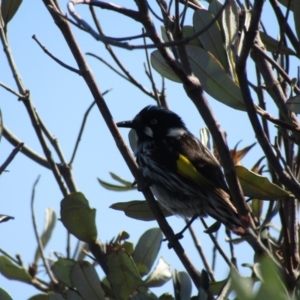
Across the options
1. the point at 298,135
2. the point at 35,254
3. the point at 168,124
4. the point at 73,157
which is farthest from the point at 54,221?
the point at 298,135

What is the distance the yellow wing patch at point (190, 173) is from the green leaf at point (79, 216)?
4.49ft

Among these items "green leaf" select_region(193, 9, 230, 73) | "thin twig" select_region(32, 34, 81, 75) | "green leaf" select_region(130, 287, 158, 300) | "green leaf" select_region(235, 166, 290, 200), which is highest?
"green leaf" select_region(193, 9, 230, 73)

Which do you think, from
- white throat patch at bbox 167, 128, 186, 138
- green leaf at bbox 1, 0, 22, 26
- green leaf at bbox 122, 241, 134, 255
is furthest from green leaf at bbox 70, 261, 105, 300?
white throat patch at bbox 167, 128, 186, 138

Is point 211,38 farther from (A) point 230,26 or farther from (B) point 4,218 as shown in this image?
(B) point 4,218

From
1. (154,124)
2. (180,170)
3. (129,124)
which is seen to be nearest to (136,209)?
(180,170)

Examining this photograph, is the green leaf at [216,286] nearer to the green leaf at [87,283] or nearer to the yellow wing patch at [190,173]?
the green leaf at [87,283]

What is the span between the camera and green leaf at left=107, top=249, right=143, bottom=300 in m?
2.96

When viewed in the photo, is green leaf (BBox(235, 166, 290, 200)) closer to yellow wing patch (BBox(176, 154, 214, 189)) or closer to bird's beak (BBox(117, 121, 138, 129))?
yellow wing patch (BBox(176, 154, 214, 189))

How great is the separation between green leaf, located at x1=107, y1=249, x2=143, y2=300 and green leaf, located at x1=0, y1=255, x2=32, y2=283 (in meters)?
0.76

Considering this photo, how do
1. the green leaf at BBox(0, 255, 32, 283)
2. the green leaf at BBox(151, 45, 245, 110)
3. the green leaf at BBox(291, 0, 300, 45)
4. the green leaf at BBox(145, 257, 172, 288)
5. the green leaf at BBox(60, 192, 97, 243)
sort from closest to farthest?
the green leaf at BBox(151, 45, 245, 110)
the green leaf at BBox(291, 0, 300, 45)
the green leaf at BBox(60, 192, 97, 243)
the green leaf at BBox(145, 257, 172, 288)
the green leaf at BBox(0, 255, 32, 283)

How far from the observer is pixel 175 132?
5.42 metres

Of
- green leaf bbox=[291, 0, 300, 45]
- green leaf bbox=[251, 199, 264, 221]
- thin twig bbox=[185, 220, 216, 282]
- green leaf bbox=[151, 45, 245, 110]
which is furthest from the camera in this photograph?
green leaf bbox=[251, 199, 264, 221]

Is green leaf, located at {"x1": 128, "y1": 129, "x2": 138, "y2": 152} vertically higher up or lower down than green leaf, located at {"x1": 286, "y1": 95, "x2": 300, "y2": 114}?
higher up

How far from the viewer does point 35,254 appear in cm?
455
